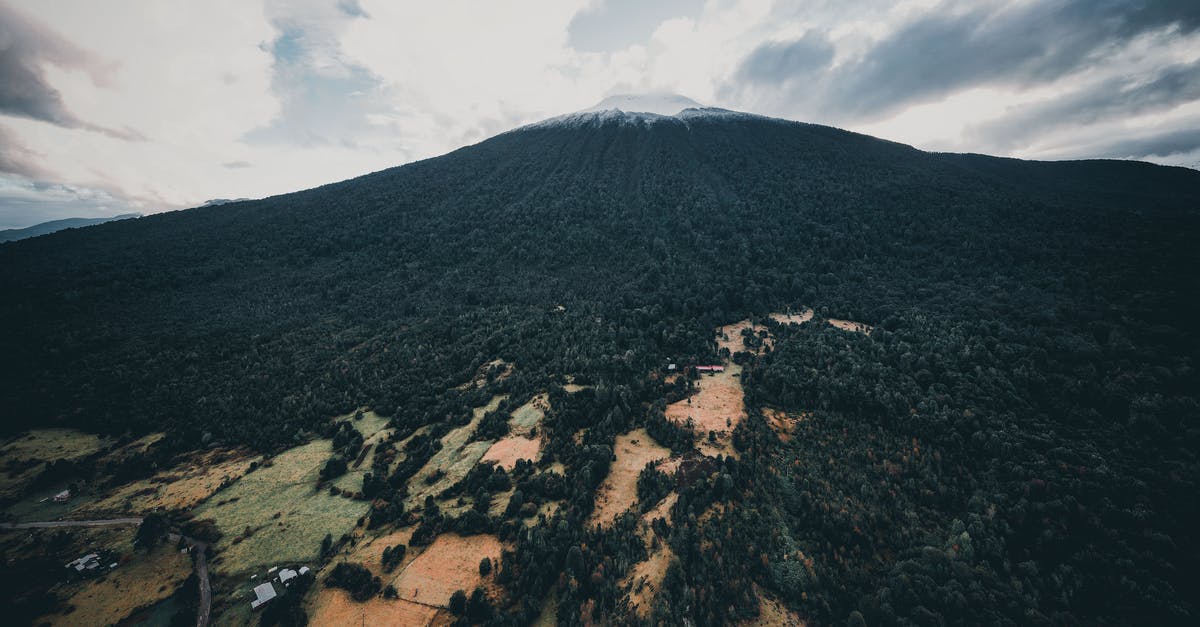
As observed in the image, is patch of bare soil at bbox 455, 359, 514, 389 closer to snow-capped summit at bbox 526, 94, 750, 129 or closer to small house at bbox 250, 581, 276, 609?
small house at bbox 250, 581, 276, 609

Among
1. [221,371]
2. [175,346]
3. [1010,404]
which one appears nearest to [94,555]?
[221,371]

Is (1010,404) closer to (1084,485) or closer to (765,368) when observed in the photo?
(1084,485)

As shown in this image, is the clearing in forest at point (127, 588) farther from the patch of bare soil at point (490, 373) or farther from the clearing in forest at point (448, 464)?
the patch of bare soil at point (490, 373)

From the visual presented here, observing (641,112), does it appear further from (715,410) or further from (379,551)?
(379,551)

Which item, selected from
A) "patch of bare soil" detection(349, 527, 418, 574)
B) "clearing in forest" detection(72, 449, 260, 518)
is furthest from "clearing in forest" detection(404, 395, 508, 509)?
"clearing in forest" detection(72, 449, 260, 518)

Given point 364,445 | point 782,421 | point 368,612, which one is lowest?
point 368,612

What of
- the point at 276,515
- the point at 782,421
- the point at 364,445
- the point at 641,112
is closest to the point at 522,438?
the point at 364,445
